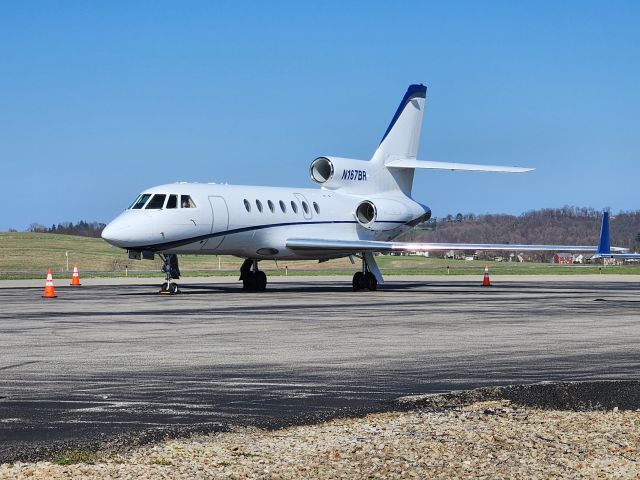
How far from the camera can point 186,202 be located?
31.9 meters

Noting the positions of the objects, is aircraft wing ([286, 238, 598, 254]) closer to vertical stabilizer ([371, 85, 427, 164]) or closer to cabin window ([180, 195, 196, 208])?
cabin window ([180, 195, 196, 208])

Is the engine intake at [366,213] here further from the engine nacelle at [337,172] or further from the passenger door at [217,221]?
the passenger door at [217,221]

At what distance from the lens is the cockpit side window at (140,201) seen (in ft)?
103

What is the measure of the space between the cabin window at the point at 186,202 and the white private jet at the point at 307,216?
3 centimetres

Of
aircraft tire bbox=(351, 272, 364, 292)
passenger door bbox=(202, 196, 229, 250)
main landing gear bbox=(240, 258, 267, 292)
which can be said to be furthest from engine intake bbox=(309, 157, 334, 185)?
passenger door bbox=(202, 196, 229, 250)

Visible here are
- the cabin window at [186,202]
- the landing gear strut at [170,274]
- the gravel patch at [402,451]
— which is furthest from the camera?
the cabin window at [186,202]

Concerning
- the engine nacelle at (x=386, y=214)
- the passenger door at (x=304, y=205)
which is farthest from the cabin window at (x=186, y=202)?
the engine nacelle at (x=386, y=214)

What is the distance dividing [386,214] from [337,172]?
237cm

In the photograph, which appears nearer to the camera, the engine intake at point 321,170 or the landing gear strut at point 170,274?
the landing gear strut at point 170,274

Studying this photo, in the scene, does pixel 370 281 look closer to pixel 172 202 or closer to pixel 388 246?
pixel 388 246

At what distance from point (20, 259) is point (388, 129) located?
4136 centimetres

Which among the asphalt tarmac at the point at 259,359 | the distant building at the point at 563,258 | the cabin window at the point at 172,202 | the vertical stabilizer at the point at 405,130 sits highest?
the vertical stabilizer at the point at 405,130

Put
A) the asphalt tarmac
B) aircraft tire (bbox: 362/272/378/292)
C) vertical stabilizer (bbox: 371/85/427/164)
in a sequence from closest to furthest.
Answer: the asphalt tarmac, aircraft tire (bbox: 362/272/378/292), vertical stabilizer (bbox: 371/85/427/164)

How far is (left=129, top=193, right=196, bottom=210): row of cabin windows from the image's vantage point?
31.5 metres
